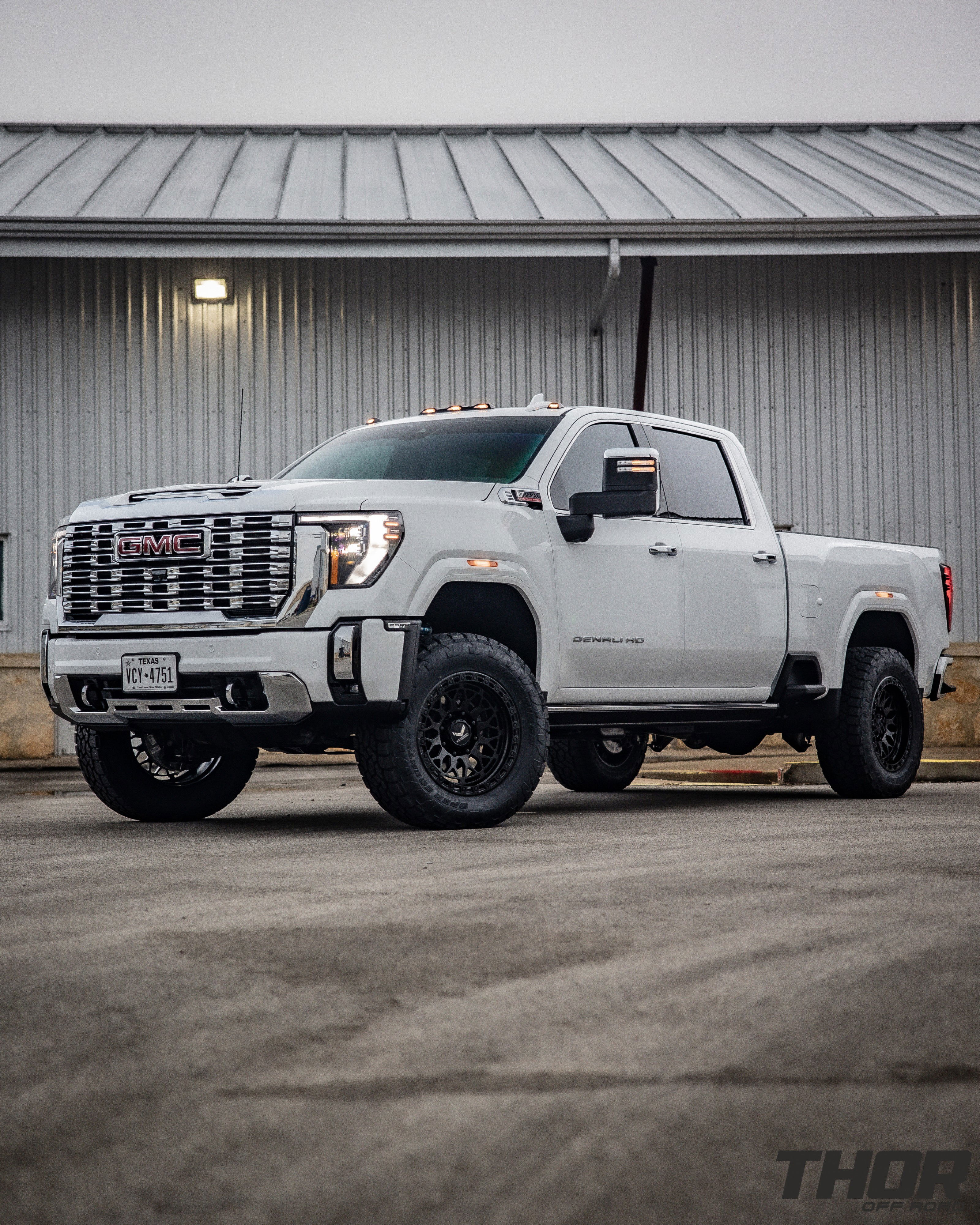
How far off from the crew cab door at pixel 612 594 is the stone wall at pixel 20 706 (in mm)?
9313

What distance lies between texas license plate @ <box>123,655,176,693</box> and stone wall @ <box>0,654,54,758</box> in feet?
29.6

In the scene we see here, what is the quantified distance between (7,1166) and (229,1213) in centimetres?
44

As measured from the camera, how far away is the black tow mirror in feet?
25.6

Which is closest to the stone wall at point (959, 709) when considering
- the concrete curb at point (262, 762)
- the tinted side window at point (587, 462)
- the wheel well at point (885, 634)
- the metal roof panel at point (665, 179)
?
the metal roof panel at point (665, 179)

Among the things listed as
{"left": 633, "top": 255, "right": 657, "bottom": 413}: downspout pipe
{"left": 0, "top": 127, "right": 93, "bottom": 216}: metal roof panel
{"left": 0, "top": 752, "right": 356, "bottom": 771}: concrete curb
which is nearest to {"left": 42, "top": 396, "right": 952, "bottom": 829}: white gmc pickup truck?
{"left": 0, "top": 752, "right": 356, "bottom": 771}: concrete curb

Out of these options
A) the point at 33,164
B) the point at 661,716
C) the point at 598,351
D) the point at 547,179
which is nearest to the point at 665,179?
the point at 547,179

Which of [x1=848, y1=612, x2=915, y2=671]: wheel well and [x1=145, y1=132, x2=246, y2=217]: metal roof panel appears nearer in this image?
Answer: [x1=848, y1=612, x2=915, y2=671]: wheel well

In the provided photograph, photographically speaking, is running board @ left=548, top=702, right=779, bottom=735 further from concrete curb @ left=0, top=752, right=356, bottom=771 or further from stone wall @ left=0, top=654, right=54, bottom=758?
stone wall @ left=0, top=654, right=54, bottom=758

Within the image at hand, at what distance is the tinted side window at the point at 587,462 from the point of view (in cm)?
815

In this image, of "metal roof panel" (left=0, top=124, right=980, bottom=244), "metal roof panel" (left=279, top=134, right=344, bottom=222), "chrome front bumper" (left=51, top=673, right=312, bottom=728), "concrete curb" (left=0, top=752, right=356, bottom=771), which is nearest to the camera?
"chrome front bumper" (left=51, top=673, right=312, bottom=728)

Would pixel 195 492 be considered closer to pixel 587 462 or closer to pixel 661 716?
pixel 587 462

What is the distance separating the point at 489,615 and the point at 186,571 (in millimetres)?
1615

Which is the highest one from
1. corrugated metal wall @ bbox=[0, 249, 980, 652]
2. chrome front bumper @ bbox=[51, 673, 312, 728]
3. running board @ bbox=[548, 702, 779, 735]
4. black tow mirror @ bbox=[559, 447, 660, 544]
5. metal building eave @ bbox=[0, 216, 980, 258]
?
metal building eave @ bbox=[0, 216, 980, 258]

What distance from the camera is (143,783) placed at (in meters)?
8.35
